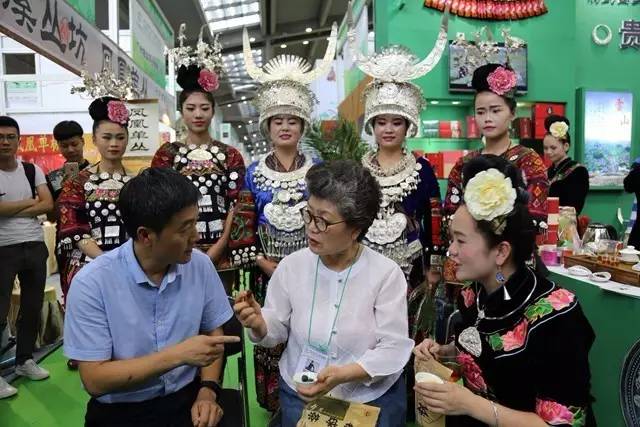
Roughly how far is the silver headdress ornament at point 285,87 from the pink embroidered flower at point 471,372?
149 centimetres

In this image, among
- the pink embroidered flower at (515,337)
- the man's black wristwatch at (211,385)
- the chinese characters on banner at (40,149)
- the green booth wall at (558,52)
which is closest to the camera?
the pink embroidered flower at (515,337)

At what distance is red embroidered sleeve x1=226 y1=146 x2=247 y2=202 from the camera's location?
274 cm

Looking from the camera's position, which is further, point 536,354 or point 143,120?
point 143,120

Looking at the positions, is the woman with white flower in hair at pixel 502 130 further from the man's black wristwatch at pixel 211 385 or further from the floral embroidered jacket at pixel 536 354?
the man's black wristwatch at pixel 211 385

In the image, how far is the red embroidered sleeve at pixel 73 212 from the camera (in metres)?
2.68

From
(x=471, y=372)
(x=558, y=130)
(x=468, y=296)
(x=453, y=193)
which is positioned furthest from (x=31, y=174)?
(x=558, y=130)

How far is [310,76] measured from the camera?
270cm

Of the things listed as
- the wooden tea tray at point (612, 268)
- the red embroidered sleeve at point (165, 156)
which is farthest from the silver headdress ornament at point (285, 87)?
the wooden tea tray at point (612, 268)

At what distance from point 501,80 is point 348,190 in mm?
1269

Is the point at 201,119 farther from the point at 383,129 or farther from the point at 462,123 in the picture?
the point at 462,123

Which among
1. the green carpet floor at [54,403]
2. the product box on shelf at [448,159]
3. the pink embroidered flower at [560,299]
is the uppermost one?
the product box on shelf at [448,159]

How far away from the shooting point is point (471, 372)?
150cm

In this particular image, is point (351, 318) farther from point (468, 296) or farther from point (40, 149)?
point (40, 149)

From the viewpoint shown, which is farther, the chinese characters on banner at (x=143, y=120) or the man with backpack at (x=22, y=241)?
the chinese characters on banner at (x=143, y=120)
